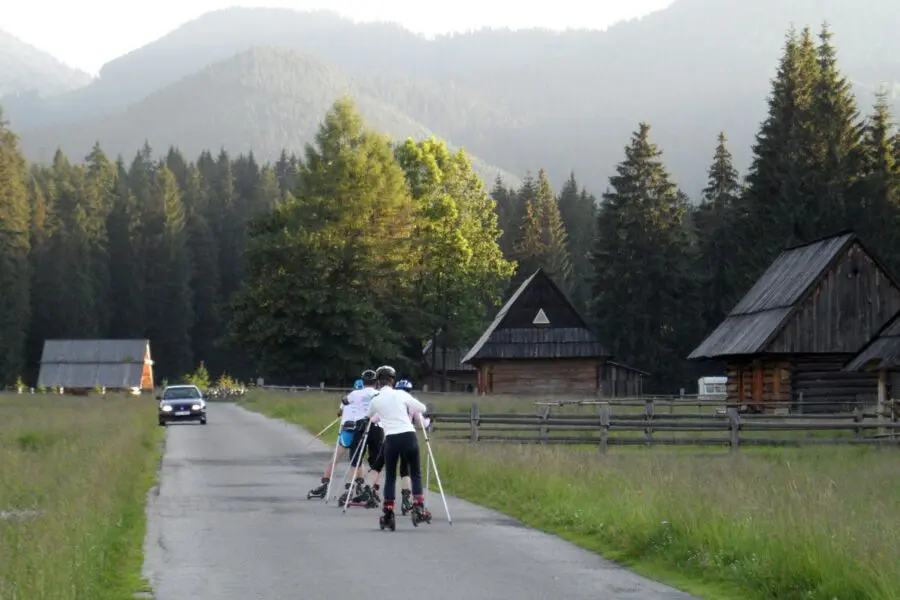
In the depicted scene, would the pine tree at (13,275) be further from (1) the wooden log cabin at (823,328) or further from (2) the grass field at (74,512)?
(2) the grass field at (74,512)

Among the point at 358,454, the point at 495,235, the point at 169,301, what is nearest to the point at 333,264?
the point at 495,235

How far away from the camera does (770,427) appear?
33.2 meters

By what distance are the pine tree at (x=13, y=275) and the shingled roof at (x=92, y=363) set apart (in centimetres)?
248

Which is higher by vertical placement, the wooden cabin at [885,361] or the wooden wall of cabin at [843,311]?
the wooden wall of cabin at [843,311]

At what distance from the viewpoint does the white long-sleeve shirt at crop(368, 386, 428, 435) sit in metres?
17.5

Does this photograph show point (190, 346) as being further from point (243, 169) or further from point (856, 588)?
point (856, 588)

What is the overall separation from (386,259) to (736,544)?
6664 centimetres

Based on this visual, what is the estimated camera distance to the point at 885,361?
39.6m

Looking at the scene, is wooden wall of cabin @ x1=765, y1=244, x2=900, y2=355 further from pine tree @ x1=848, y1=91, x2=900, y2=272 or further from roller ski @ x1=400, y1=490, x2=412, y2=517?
roller ski @ x1=400, y1=490, x2=412, y2=517

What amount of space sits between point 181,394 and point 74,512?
126 feet

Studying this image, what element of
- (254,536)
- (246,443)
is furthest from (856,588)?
(246,443)

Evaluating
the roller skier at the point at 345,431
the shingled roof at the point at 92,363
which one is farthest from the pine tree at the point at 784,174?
the shingled roof at the point at 92,363

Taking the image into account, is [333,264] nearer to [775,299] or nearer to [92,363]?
[775,299]

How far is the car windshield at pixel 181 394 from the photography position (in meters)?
53.3
